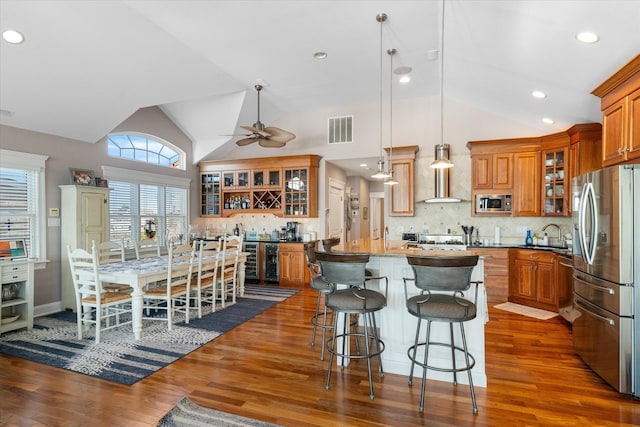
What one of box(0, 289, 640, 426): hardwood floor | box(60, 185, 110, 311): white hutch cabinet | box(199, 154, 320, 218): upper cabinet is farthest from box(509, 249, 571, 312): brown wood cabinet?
box(60, 185, 110, 311): white hutch cabinet

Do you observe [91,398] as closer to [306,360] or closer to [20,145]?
[306,360]

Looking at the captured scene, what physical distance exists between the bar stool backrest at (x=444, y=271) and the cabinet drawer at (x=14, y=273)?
180 inches

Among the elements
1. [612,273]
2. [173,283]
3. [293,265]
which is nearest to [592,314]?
[612,273]

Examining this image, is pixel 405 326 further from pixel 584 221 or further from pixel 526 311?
pixel 526 311

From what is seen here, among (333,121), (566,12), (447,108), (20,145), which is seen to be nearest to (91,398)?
(20,145)

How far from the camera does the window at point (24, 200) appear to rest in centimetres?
446

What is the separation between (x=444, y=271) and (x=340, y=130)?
500cm

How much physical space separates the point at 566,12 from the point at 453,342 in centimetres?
279

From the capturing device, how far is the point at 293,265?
6668mm

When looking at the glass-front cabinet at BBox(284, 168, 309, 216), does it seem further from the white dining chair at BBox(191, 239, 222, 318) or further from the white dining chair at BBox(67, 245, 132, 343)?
the white dining chair at BBox(67, 245, 132, 343)

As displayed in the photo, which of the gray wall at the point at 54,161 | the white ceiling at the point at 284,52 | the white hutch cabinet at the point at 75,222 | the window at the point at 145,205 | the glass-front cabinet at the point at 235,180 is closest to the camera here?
the white ceiling at the point at 284,52

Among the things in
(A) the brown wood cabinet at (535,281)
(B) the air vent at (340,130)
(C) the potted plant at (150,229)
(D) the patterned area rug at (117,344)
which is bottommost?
(D) the patterned area rug at (117,344)

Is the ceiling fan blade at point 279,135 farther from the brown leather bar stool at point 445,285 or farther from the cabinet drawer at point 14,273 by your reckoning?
the cabinet drawer at point 14,273

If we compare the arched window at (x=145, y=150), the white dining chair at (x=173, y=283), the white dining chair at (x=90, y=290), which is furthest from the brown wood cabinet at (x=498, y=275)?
the arched window at (x=145, y=150)
